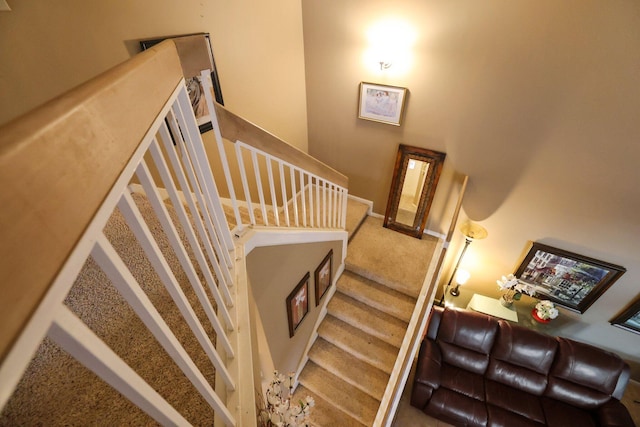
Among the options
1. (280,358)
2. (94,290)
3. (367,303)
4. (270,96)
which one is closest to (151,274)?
(94,290)

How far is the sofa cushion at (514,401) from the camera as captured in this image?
2.75 metres

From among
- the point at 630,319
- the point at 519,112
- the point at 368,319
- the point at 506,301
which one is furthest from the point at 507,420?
the point at 519,112

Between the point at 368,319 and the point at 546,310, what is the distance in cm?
221

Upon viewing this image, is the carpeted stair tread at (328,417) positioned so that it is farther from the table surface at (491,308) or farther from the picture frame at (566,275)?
the picture frame at (566,275)

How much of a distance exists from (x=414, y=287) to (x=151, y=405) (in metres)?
3.02

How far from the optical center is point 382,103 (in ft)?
10.0

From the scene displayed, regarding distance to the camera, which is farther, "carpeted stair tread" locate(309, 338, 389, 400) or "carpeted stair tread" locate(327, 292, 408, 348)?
"carpeted stair tread" locate(327, 292, 408, 348)

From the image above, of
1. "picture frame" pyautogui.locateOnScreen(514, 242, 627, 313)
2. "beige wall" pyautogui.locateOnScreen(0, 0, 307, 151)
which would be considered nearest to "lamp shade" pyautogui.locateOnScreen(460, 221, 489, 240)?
"picture frame" pyautogui.locateOnScreen(514, 242, 627, 313)

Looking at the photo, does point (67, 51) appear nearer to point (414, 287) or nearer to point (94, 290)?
point (94, 290)

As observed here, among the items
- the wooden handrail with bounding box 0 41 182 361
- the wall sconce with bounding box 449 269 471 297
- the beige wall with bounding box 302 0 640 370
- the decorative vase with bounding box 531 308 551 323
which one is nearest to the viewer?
the wooden handrail with bounding box 0 41 182 361

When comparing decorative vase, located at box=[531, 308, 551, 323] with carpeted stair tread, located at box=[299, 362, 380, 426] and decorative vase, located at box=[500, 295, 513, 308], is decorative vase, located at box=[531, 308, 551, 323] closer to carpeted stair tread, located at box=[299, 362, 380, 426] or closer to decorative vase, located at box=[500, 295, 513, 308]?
decorative vase, located at box=[500, 295, 513, 308]

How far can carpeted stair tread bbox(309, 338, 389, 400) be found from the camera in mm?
2854

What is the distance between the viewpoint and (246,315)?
1029 millimetres

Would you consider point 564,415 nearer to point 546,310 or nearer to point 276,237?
point 546,310
